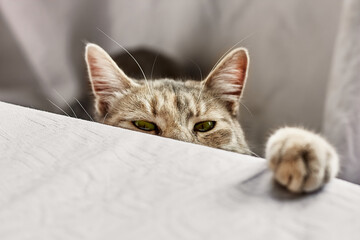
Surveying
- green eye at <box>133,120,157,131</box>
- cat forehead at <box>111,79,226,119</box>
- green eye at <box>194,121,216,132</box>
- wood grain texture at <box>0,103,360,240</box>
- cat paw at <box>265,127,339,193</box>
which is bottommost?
green eye at <box>194,121,216,132</box>

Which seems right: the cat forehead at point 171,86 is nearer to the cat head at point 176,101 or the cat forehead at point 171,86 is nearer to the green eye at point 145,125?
the cat head at point 176,101

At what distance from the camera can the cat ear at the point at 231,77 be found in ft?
3.76

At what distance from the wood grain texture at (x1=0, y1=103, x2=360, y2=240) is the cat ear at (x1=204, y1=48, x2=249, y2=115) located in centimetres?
61

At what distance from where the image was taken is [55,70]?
53.1 inches

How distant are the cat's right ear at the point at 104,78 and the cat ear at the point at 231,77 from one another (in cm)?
24

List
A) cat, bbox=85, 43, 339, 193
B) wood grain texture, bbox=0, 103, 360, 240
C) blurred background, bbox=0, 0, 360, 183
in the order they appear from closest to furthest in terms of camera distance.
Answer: wood grain texture, bbox=0, 103, 360, 240, cat, bbox=85, 43, 339, 193, blurred background, bbox=0, 0, 360, 183

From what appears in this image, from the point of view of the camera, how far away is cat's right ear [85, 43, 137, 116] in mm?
1126

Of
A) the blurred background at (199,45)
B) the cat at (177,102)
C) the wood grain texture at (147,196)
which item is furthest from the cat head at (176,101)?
the wood grain texture at (147,196)

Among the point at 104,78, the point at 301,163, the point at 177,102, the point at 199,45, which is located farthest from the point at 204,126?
the point at 301,163

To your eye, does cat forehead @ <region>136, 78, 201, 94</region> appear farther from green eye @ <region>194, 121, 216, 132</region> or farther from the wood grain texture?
the wood grain texture

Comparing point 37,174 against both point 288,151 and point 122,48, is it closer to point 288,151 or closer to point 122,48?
point 288,151

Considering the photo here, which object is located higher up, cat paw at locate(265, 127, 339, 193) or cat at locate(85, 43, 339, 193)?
cat paw at locate(265, 127, 339, 193)

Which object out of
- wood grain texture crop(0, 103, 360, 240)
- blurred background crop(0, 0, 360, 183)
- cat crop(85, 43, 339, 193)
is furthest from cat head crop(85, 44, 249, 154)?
wood grain texture crop(0, 103, 360, 240)

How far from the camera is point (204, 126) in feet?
3.65
